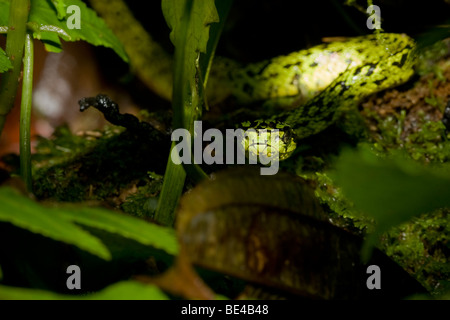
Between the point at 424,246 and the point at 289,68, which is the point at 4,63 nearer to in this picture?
the point at 424,246

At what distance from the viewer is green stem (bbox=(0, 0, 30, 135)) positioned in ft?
4.08

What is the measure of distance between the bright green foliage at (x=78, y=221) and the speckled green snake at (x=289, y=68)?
1.88 m

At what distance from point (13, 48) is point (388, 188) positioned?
132 cm

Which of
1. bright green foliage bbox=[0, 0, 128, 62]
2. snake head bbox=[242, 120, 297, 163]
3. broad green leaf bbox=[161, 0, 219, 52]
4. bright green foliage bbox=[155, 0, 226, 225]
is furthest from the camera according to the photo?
snake head bbox=[242, 120, 297, 163]

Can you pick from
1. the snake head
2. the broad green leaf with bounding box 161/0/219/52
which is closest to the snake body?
the snake head

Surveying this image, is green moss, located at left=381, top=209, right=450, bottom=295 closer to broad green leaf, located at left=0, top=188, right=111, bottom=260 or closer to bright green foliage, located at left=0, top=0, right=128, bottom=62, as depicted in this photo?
broad green leaf, located at left=0, top=188, right=111, bottom=260

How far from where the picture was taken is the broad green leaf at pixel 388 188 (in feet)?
2.03

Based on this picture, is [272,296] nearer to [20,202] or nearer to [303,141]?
[20,202]

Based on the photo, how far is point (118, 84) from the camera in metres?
2.98

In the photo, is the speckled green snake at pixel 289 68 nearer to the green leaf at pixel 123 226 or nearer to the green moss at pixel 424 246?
the green moss at pixel 424 246

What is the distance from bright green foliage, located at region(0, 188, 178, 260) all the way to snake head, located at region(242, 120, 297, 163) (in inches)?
39.6

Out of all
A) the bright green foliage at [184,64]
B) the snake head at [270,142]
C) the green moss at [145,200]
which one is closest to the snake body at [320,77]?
the snake head at [270,142]

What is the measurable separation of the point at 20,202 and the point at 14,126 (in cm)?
222

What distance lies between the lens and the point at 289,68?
279 centimetres
